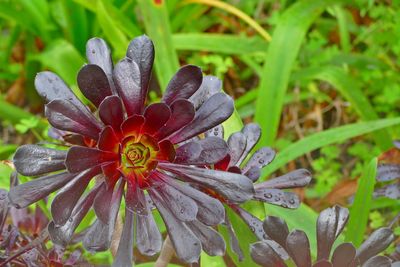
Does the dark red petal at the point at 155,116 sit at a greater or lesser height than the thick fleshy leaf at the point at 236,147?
greater

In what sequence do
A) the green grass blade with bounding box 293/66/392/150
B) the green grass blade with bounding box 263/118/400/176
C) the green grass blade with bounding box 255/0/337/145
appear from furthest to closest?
the green grass blade with bounding box 293/66/392/150 < the green grass blade with bounding box 255/0/337/145 < the green grass blade with bounding box 263/118/400/176

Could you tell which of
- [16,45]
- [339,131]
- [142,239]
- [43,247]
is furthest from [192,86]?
[16,45]

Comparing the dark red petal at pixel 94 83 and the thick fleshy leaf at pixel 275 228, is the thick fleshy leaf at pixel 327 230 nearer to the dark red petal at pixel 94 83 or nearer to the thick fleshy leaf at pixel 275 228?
the thick fleshy leaf at pixel 275 228

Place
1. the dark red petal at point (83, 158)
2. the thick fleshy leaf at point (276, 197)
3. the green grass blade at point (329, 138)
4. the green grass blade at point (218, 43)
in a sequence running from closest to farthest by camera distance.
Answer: the dark red petal at point (83, 158)
the thick fleshy leaf at point (276, 197)
the green grass blade at point (329, 138)
the green grass blade at point (218, 43)

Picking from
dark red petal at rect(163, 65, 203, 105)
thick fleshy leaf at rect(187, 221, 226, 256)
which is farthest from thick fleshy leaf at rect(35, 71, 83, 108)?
thick fleshy leaf at rect(187, 221, 226, 256)

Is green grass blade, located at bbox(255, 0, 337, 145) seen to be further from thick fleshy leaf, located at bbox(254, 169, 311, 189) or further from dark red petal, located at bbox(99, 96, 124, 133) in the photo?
dark red petal, located at bbox(99, 96, 124, 133)

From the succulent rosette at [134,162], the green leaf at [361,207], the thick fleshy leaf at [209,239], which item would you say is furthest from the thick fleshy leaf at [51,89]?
the green leaf at [361,207]
